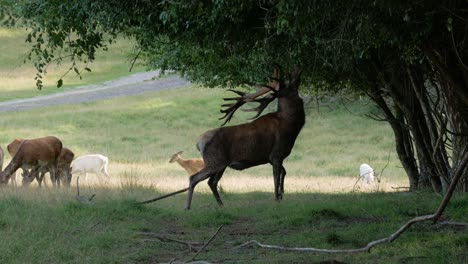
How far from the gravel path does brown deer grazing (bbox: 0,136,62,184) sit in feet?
89.4

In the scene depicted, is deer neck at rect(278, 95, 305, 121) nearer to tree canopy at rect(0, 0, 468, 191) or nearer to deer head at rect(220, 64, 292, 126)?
deer head at rect(220, 64, 292, 126)

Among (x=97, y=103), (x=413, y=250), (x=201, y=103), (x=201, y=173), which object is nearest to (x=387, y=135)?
(x=201, y=103)

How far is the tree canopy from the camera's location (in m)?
9.80

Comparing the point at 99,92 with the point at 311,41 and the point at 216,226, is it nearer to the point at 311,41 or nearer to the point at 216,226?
the point at 311,41

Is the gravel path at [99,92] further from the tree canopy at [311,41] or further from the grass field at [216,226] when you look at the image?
the tree canopy at [311,41]

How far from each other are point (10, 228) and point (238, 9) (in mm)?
3714

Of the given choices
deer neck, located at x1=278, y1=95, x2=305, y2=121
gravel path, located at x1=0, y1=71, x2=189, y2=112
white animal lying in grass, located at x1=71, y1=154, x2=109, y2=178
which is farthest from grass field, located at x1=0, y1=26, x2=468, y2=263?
gravel path, located at x1=0, y1=71, x2=189, y2=112

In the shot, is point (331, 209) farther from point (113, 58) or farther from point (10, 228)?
point (113, 58)

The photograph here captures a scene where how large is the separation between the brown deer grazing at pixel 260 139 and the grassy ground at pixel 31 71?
119 ft

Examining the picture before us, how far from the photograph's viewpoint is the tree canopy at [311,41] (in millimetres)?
9805

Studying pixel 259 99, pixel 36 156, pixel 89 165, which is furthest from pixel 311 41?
pixel 89 165

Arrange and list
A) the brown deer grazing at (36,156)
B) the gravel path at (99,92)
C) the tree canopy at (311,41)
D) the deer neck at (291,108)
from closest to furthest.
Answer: the tree canopy at (311,41), the deer neck at (291,108), the brown deer grazing at (36,156), the gravel path at (99,92)

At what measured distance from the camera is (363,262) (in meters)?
8.74

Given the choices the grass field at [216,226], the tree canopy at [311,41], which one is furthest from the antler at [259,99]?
the grass field at [216,226]
